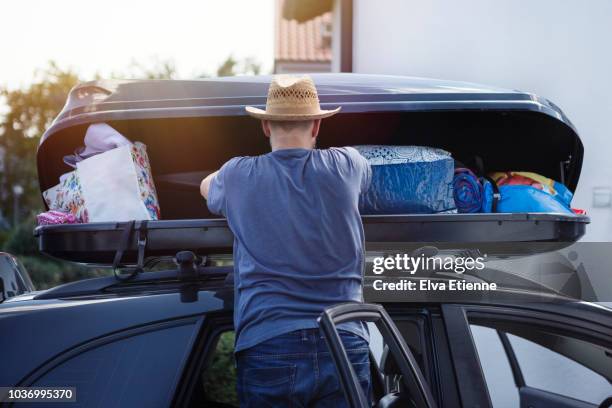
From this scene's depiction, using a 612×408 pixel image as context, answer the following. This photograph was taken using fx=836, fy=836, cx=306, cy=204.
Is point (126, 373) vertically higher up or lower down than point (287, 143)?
lower down

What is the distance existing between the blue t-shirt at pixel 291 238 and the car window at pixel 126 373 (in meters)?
0.23

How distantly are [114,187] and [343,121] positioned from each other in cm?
94

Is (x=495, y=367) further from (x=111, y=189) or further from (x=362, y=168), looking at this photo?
(x=111, y=189)

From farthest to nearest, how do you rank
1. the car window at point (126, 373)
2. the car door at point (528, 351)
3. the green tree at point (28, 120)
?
the green tree at point (28, 120), the car door at point (528, 351), the car window at point (126, 373)

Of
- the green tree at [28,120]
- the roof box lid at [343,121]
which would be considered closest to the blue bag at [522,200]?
the roof box lid at [343,121]

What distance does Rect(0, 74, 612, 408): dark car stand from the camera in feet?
7.43

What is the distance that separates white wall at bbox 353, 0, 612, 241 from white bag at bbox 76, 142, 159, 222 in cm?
442

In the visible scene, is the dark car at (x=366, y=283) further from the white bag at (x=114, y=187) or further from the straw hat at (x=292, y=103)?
the straw hat at (x=292, y=103)

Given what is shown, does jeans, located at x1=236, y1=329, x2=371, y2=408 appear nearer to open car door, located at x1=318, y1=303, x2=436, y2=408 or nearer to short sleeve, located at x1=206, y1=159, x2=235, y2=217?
open car door, located at x1=318, y1=303, x2=436, y2=408

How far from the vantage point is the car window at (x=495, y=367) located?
2541 millimetres

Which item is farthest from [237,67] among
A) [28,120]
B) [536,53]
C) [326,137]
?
[326,137]

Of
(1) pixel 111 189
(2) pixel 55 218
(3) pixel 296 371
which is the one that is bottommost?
(3) pixel 296 371

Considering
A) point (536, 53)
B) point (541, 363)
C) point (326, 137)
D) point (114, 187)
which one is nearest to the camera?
point (114, 187)

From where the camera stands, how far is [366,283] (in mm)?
2658
